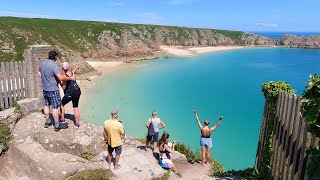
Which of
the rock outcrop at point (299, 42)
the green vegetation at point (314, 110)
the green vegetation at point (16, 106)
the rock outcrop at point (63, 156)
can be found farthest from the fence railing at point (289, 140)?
the rock outcrop at point (299, 42)

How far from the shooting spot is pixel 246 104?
34.9 metres

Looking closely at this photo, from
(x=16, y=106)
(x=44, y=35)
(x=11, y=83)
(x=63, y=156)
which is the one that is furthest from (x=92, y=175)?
(x=44, y=35)

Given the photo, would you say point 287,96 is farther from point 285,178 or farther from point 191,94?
point 191,94

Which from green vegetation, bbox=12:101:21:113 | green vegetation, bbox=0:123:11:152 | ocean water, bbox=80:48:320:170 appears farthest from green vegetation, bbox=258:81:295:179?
ocean water, bbox=80:48:320:170

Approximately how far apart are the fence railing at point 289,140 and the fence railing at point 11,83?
8952 millimetres

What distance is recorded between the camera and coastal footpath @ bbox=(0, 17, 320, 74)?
188 ft

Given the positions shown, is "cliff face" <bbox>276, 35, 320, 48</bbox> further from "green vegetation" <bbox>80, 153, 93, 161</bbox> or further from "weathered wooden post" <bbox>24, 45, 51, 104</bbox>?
"green vegetation" <bbox>80, 153, 93, 161</bbox>

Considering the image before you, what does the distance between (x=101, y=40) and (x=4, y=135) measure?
251 feet

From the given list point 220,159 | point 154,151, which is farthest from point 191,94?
point 154,151

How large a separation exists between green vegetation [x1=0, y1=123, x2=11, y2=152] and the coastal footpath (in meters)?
40.0

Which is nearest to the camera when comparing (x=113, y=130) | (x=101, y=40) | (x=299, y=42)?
(x=113, y=130)

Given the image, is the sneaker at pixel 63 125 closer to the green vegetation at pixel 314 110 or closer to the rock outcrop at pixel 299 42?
the green vegetation at pixel 314 110

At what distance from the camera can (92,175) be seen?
8.82m

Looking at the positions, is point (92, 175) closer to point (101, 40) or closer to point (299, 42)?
point (101, 40)
